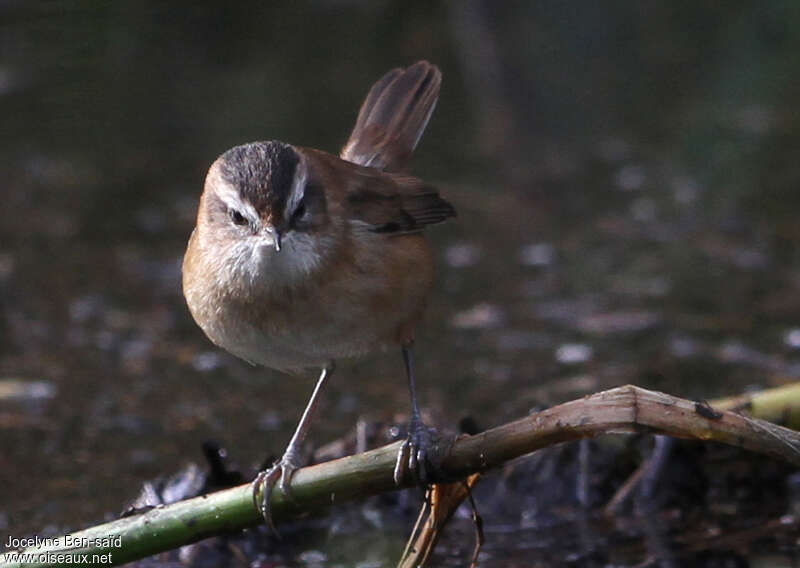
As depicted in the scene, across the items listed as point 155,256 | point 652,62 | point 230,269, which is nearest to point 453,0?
point 652,62

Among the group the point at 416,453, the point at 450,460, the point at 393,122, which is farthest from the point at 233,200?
the point at 393,122

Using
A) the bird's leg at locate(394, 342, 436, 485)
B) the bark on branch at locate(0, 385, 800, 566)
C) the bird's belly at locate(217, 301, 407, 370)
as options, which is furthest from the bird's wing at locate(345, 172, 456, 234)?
the bark on branch at locate(0, 385, 800, 566)

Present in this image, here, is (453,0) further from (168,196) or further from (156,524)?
(156,524)

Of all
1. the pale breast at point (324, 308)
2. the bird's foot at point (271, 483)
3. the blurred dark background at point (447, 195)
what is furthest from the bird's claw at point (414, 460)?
Result: the blurred dark background at point (447, 195)

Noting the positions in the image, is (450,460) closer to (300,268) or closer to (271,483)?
(271,483)

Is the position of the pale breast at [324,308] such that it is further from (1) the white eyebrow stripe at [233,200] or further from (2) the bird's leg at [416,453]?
(2) the bird's leg at [416,453]

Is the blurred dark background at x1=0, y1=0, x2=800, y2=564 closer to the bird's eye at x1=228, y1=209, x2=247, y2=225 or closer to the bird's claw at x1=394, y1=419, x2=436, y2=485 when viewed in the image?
the bird's claw at x1=394, y1=419, x2=436, y2=485
